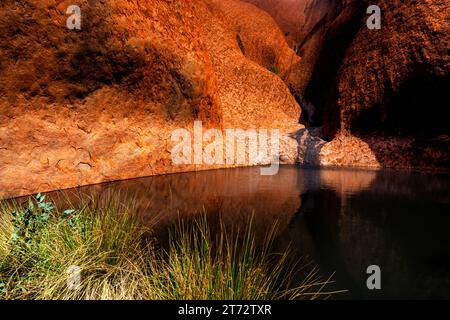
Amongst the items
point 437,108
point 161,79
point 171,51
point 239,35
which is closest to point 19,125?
point 161,79

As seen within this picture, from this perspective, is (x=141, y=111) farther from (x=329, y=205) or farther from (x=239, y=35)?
(x=239, y=35)

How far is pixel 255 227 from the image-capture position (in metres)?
4.02

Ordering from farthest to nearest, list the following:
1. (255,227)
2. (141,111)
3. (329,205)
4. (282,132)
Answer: (282,132) < (141,111) < (329,205) < (255,227)

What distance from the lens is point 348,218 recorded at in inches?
179

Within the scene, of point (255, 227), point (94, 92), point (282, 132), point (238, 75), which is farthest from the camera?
point (238, 75)

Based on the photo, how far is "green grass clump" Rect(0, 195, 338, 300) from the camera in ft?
6.00

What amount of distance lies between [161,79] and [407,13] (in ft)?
41.7

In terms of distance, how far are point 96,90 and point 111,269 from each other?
7.07 metres

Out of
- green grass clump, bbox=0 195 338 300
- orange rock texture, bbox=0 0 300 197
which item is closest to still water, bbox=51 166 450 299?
green grass clump, bbox=0 195 338 300

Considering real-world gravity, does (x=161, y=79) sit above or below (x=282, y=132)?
above

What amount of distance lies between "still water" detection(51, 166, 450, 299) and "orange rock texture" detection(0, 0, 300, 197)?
1.77 meters

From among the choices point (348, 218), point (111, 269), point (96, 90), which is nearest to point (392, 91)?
point (348, 218)

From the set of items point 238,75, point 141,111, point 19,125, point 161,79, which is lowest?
point 19,125

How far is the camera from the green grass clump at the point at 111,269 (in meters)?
1.83
